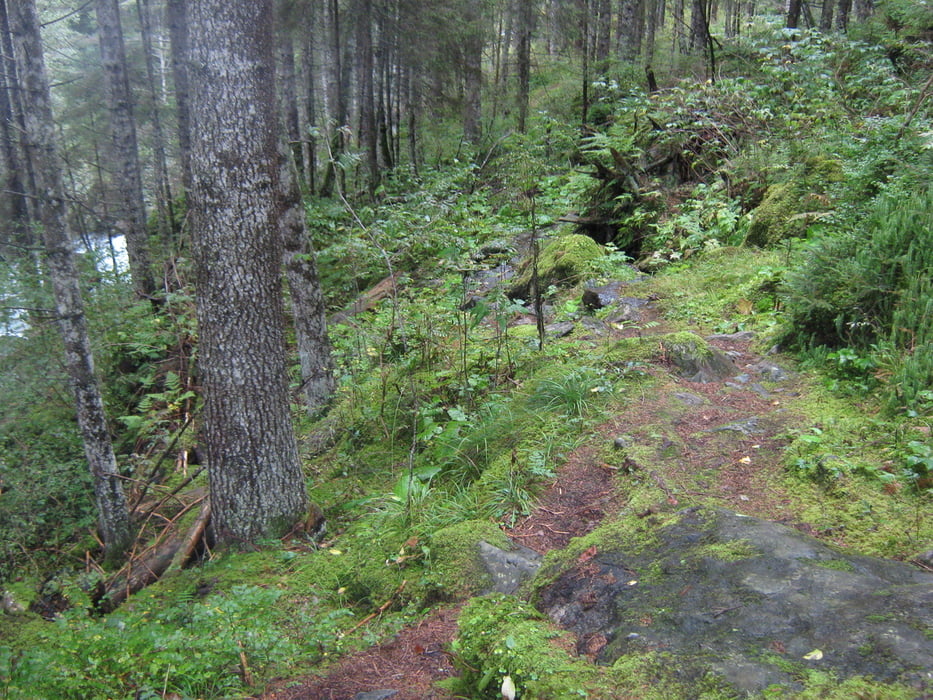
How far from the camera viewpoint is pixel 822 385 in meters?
5.07

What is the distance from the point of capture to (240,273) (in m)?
4.71

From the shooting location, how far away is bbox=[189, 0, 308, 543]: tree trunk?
176 inches

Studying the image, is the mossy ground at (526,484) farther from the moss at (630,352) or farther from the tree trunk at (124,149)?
the tree trunk at (124,149)

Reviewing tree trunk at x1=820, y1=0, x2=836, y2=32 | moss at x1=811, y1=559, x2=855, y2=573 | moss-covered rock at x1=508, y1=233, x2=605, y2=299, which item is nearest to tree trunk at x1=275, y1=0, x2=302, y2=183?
moss-covered rock at x1=508, y1=233, x2=605, y2=299

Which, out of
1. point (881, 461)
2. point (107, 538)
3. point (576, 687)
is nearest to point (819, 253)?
point (881, 461)

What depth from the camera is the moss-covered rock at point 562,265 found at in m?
9.18

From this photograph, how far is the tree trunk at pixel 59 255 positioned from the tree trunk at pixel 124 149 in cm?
626

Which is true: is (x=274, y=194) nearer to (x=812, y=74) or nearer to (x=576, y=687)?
(x=576, y=687)

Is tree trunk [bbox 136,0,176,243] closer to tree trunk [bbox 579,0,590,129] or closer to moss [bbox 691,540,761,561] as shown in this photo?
tree trunk [bbox 579,0,590,129]

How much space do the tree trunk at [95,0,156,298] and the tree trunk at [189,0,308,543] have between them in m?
8.01

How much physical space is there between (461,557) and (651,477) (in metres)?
1.43

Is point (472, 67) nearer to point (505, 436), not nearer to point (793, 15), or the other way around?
point (793, 15)

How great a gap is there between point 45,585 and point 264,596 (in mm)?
3635

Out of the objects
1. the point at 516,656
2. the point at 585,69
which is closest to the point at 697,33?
the point at 585,69
